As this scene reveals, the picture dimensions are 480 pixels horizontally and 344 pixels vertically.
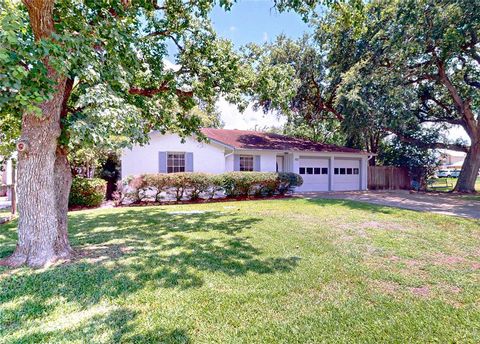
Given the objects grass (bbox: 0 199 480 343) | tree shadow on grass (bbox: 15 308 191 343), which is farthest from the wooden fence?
tree shadow on grass (bbox: 15 308 191 343)

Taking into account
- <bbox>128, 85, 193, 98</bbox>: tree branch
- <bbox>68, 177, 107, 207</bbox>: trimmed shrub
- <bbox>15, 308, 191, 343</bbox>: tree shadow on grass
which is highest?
<bbox>128, 85, 193, 98</bbox>: tree branch

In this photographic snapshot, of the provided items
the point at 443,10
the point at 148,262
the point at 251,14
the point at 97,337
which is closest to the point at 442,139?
the point at 443,10

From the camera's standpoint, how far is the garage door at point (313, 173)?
18578 mm

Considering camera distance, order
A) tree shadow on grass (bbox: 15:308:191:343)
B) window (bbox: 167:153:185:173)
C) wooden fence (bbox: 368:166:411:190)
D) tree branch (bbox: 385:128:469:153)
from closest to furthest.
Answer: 1. tree shadow on grass (bbox: 15:308:191:343)
2. window (bbox: 167:153:185:173)
3. tree branch (bbox: 385:128:469:153)
4. wooden fence (bbox: 368:166:411:190)

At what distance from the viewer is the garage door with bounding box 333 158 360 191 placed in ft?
65.2

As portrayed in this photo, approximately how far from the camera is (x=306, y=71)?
19.3m

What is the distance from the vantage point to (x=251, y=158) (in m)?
16.9

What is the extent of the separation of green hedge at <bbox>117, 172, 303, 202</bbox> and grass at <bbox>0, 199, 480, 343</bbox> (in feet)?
18.4

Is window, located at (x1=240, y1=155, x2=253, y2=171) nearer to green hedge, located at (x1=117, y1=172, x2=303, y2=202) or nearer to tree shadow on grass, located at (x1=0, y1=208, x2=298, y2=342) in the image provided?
green hedge, located at (x1=117, y1=172, x2=303, y2=202)

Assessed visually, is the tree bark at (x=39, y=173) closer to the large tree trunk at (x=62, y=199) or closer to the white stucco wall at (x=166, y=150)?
the large tree trunk at (x=62, y=199)

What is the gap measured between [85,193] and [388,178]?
2099 centimetres

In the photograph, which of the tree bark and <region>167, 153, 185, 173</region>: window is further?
<region>167, 153, 185, 173</region>: window

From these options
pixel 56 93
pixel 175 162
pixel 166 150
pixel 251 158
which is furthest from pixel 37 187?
pixel 251 158

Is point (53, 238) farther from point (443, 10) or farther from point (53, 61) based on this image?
point (443, 10)
